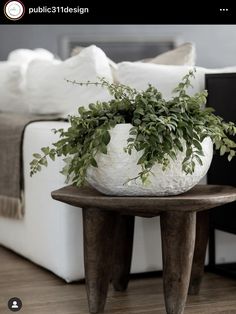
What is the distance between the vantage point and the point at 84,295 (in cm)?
218

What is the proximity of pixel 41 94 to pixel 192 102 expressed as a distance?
912 millimetres

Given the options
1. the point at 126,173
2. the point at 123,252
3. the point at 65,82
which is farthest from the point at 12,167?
the point at 126,173

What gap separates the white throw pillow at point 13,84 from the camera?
2965mm

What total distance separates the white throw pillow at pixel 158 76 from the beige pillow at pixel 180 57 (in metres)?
0.51

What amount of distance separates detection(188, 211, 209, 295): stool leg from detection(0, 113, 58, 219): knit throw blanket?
75 cm

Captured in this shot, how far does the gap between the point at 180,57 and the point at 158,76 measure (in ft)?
2.01

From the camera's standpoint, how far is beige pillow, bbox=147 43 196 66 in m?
2.87

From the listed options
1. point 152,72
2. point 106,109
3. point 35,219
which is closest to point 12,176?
point 35,219

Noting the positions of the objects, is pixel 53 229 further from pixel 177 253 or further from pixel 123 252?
pixel 177 253

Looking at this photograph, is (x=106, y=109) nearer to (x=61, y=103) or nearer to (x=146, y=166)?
(x=146, y=166)

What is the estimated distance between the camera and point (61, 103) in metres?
2.60
